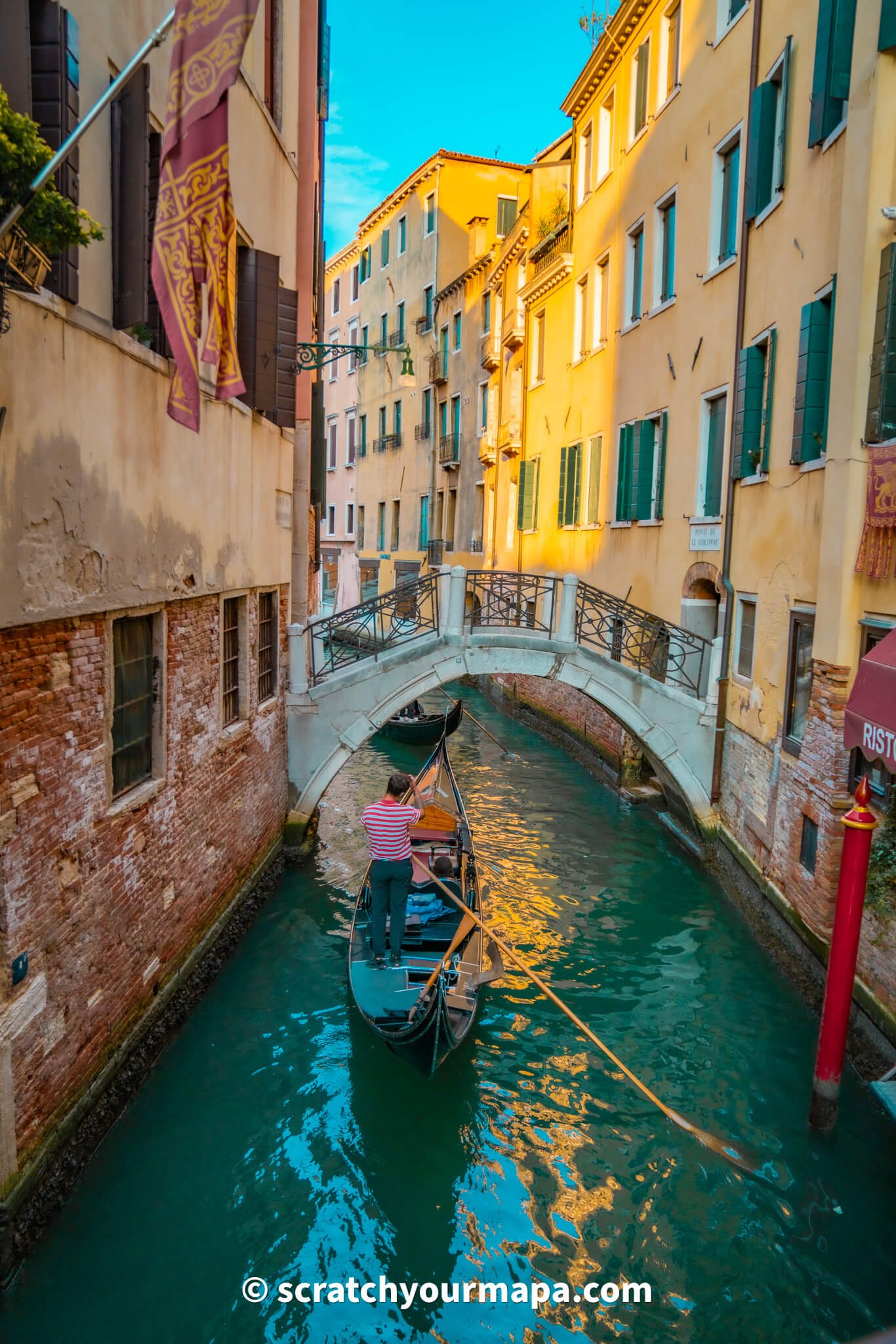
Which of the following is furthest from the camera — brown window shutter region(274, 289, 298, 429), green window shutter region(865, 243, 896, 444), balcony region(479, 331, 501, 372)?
balcony region(479, 331, 501, 372)

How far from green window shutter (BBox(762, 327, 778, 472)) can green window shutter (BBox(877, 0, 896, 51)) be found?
8.14 ft

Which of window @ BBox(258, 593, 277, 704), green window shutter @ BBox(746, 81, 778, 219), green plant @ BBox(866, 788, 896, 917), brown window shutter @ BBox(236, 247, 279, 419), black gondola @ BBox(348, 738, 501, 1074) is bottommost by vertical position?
black gondola @ BBox(348, 738, 501, 1074)

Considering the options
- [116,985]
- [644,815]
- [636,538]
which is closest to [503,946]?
[116,985]

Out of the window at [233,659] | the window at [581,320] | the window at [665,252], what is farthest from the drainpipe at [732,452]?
the window at [581,320]

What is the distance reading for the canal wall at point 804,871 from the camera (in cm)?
564

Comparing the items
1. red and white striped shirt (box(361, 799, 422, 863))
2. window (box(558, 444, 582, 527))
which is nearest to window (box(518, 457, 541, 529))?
window (box(558, 444, 582, 527))

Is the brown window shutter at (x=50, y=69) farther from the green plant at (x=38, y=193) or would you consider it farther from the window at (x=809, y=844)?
the window at (x=809, y=844)

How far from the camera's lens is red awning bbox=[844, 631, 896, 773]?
4.77 meters

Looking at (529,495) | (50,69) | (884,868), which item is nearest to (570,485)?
(529,495)

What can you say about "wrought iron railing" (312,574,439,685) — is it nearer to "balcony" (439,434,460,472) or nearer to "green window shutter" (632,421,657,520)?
"green window shutter" (632,421,657,520)

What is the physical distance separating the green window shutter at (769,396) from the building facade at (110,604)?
4.00 metres

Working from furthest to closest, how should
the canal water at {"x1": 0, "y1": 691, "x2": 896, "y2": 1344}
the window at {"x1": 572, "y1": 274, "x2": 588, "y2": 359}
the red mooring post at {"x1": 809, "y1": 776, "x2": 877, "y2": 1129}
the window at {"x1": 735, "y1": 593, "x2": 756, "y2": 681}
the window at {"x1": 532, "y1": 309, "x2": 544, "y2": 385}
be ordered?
the window at {"x1": 532, "y1": 309, "x2": 544, "y2": 385} → the window at {"x1": 572, "y1": 274, "x2": 588, "y2": 359} → the window at {"x1": 735, "y1": 593, "x2": 756, "y2": 681} → the red mooring post at {"x1": 809, "y1": 776, "x2": 877, "y2": 1129} → the canal water at {"x1": 0, "y1": 691, "x2": 896, "y2": 1344}

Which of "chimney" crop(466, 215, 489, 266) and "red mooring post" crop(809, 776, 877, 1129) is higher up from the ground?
"chimney" crop(466, 215, 489, 266)

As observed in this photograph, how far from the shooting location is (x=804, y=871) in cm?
696
